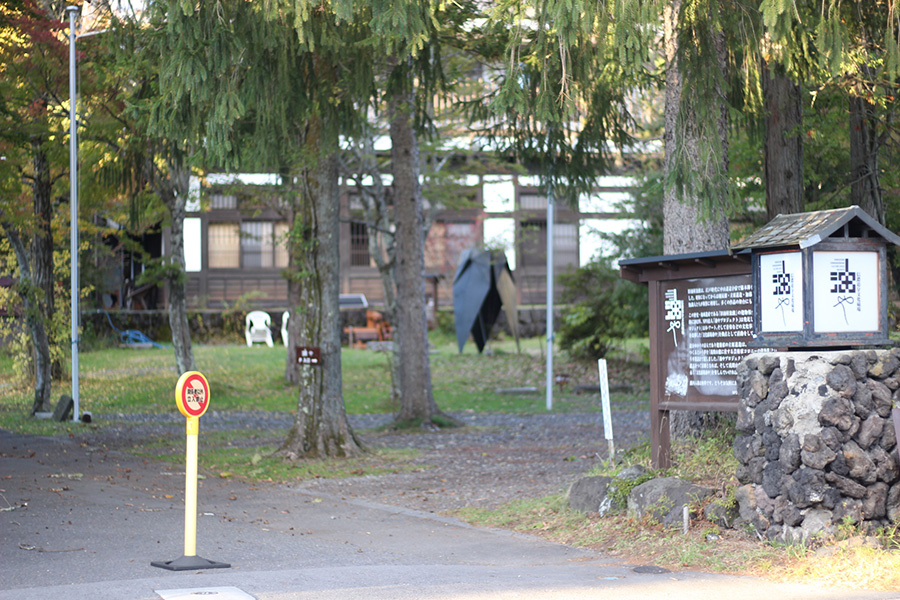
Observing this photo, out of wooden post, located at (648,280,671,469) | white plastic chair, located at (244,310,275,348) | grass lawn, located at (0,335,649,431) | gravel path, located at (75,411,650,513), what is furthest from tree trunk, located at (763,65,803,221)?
white plastic chair, located at (244,310,275,348)

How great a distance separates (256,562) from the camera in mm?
7738

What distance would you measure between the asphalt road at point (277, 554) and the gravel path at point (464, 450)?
0.95 metres

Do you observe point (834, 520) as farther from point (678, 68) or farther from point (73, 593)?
point (73, 593)

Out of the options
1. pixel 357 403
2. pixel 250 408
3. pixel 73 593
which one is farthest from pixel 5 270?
pixel 73 593

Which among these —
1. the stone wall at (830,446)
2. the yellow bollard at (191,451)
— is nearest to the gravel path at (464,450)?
the stone wall at (830,446)

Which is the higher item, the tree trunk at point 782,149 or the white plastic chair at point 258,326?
the tree trunk at point 782,149

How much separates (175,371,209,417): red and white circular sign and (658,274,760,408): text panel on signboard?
4.40 m

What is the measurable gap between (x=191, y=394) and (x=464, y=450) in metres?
9.12

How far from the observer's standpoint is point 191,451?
23.2 feet

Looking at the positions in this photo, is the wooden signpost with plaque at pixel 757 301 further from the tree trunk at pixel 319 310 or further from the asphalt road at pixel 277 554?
the tree trunk at pixel 319 310

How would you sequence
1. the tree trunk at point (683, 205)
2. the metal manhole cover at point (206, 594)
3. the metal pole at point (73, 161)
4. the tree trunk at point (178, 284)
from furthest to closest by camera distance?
the tree trunk at point (178, 284)
the metal pole at point (73, 161)
the tree trunk at point (683, 205)
the metal manhole cover at point (206, 594)

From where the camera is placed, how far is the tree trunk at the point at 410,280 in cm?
1825

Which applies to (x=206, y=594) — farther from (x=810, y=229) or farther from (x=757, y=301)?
(x=810, y=229)

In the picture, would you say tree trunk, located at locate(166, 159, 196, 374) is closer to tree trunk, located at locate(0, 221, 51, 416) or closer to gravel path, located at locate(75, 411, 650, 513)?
gravel path, located at locate(75, 411, 650, 513)
